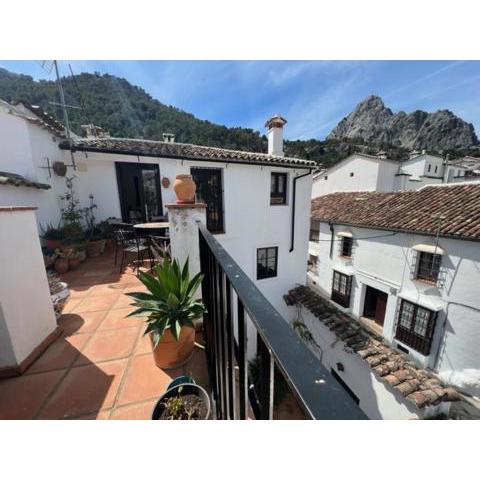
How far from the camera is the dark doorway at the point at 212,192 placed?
6535 mm

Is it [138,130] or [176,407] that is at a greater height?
[138,130]

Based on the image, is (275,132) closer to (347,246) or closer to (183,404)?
(347,246)

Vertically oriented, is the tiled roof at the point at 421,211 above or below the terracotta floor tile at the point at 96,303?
above

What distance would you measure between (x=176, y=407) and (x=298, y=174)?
7503mm

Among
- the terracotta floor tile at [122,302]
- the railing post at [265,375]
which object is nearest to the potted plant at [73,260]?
the terracotta floor tile at [122,302]

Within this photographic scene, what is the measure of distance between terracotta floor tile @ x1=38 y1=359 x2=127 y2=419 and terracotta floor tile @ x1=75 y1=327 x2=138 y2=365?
8 centimetres

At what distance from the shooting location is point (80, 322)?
221 cm

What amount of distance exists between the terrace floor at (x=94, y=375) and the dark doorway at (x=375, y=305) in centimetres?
884

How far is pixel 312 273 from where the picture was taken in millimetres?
11477

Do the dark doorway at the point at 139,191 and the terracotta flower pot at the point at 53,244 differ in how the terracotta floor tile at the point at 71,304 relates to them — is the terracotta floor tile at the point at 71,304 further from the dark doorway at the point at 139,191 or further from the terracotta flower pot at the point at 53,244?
the dark doorway at the point at 139,191
